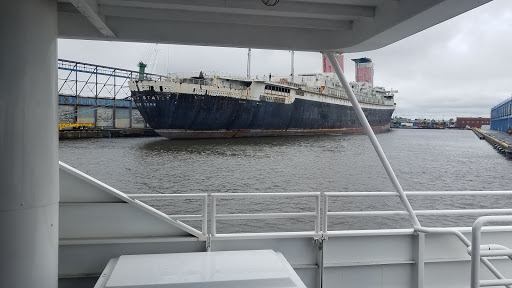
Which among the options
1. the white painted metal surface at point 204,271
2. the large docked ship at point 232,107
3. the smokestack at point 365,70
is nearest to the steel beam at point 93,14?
the white painted metal surface at point 204,271

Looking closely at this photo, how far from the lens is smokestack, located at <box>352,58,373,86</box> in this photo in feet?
283

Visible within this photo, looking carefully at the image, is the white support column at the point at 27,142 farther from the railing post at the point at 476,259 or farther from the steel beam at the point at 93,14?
the railing post at the point at 476,259

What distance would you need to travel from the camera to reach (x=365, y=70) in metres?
86.6

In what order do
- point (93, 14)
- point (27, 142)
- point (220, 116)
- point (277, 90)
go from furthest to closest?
point (277, 90) → point (220, 116) → point (93, 14) → point (27, 142)

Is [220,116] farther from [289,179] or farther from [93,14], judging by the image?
[93,14]

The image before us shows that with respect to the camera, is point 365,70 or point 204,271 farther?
point 365,70

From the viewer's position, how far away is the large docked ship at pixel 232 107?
44.7 meters

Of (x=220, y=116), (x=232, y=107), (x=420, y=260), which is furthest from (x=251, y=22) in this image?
(x=232, y=107)

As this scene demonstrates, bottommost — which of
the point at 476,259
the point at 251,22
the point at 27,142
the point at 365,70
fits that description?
the point at 476,259

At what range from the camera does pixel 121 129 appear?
2105 inches

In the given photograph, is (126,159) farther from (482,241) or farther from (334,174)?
(482,241)

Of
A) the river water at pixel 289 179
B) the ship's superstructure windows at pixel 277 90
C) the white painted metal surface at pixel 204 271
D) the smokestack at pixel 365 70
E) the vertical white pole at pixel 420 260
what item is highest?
the smokestack at pixel 365 70

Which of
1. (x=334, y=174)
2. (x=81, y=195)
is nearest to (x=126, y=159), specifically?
(x=334, y=174)

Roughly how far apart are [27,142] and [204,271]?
146cm
